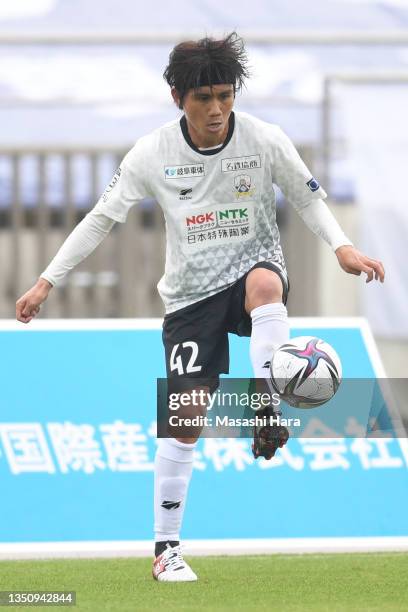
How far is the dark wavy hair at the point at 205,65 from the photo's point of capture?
560 centimetres

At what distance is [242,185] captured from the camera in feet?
19.1

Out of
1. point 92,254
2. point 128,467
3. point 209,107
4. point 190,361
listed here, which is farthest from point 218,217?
point 92,254

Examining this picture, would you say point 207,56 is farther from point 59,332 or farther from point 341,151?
point 341,151

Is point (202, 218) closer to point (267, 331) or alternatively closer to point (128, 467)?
point (267, 331)

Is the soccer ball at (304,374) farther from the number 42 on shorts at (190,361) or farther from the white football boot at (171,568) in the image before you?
the white football boot at (171,568)

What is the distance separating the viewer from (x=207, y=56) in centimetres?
565

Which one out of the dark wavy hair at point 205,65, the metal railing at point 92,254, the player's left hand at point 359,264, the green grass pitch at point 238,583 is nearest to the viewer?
the green grass pitch at point 238,583

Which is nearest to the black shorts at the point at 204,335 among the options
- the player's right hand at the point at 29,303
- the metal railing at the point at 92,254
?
the player's right hand at the point at 29,303

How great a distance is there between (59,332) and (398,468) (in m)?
1.71

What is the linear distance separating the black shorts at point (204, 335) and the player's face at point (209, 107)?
22.2 inches

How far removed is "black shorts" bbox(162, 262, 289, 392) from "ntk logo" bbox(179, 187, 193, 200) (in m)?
0.37

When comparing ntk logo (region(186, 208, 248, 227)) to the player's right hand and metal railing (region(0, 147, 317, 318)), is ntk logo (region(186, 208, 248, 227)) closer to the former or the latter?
the player's right hand

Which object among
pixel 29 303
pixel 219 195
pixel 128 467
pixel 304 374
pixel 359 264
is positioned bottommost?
pixel 128 467

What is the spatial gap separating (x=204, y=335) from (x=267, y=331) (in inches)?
12.6
